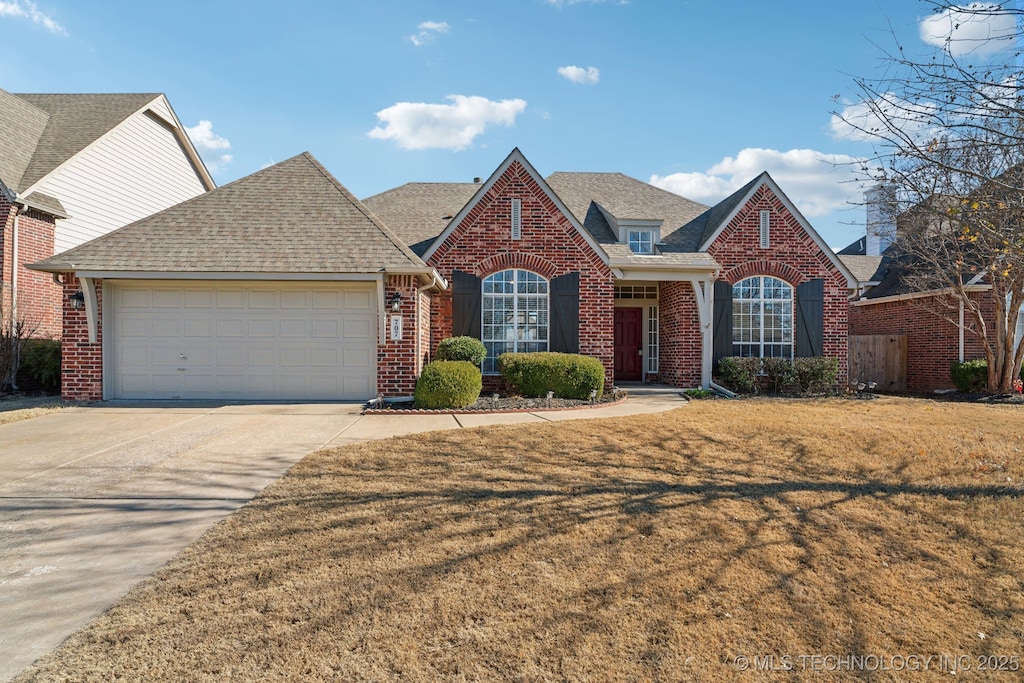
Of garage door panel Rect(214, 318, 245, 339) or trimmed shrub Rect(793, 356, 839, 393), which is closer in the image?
garage door panel Rect(214, 318, 245, 339)

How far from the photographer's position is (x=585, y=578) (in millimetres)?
3670

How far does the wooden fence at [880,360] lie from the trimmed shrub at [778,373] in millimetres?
5444

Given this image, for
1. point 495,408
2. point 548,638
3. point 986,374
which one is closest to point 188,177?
point 495,408

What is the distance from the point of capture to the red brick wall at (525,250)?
13867mm

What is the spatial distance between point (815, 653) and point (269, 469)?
5.29 metres

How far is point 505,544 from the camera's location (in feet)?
13.6

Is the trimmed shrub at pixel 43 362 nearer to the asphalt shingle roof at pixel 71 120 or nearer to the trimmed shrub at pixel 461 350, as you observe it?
the asphalt shingle roof at pixel 71 120

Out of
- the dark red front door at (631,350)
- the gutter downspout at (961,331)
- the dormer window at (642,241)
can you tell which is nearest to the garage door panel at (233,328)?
the dormer window at (642,241)

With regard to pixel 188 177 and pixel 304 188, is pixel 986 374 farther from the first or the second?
pixel 188 177

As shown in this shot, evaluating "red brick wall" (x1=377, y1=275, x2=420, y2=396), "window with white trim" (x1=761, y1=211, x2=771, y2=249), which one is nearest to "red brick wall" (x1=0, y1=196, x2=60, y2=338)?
"red brick wall" (x1=377, y1=275, x2=420, y2=396)

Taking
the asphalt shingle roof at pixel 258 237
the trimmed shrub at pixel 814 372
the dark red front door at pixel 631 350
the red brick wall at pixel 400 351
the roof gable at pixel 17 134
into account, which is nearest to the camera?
the asphalt shingle roof at pixel 258 237

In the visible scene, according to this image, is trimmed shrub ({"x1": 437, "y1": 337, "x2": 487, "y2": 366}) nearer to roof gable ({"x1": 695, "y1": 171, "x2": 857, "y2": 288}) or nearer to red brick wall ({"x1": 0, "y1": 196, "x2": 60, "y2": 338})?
roof gable ({"x1": 695, "y1": 171, "x2": 857, "y2": 288})

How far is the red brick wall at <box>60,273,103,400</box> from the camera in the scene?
11.2 m

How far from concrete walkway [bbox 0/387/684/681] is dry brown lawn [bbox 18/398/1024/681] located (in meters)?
0.29
